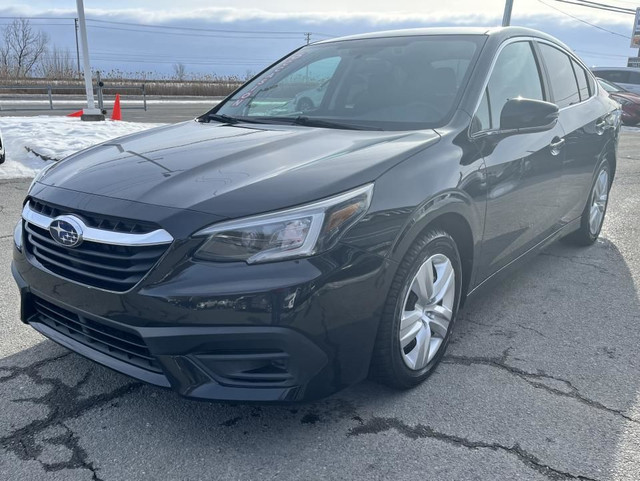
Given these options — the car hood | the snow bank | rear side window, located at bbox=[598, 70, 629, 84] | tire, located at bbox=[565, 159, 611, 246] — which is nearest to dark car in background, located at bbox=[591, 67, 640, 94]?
rear side window, located at bbox=[598, 70, 629, 84]

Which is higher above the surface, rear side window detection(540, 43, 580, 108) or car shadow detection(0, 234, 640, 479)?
rear side window detection(540, 43, 580, 108)

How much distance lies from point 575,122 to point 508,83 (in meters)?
0.97

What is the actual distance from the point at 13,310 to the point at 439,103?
2.80 metres

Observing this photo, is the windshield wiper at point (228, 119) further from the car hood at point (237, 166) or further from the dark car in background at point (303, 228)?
the car hood at point (237, 166)

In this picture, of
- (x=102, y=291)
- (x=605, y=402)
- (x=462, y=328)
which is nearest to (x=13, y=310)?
(x=102, y=291)

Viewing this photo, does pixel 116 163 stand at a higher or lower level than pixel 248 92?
lower

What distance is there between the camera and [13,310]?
356cm

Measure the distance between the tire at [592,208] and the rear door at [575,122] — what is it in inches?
7.6

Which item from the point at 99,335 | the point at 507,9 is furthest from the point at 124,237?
the point at 507,9

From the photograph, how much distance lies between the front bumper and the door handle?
73.8 inches

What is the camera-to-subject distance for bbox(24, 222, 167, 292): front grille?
2.15 m

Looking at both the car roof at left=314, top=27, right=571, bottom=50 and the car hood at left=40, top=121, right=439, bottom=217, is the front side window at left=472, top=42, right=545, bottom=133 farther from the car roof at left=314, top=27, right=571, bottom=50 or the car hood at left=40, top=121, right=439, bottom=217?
the car hood at left=40, top=121, right=439, bottom=217

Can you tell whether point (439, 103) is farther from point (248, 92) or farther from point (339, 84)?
point (248, 92)

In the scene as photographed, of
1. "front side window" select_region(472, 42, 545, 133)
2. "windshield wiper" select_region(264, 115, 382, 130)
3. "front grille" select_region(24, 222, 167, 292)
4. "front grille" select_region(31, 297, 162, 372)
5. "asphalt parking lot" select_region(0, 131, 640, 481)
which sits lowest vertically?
"asphalt parking lot" select_region(0, 131, 640, 481)
